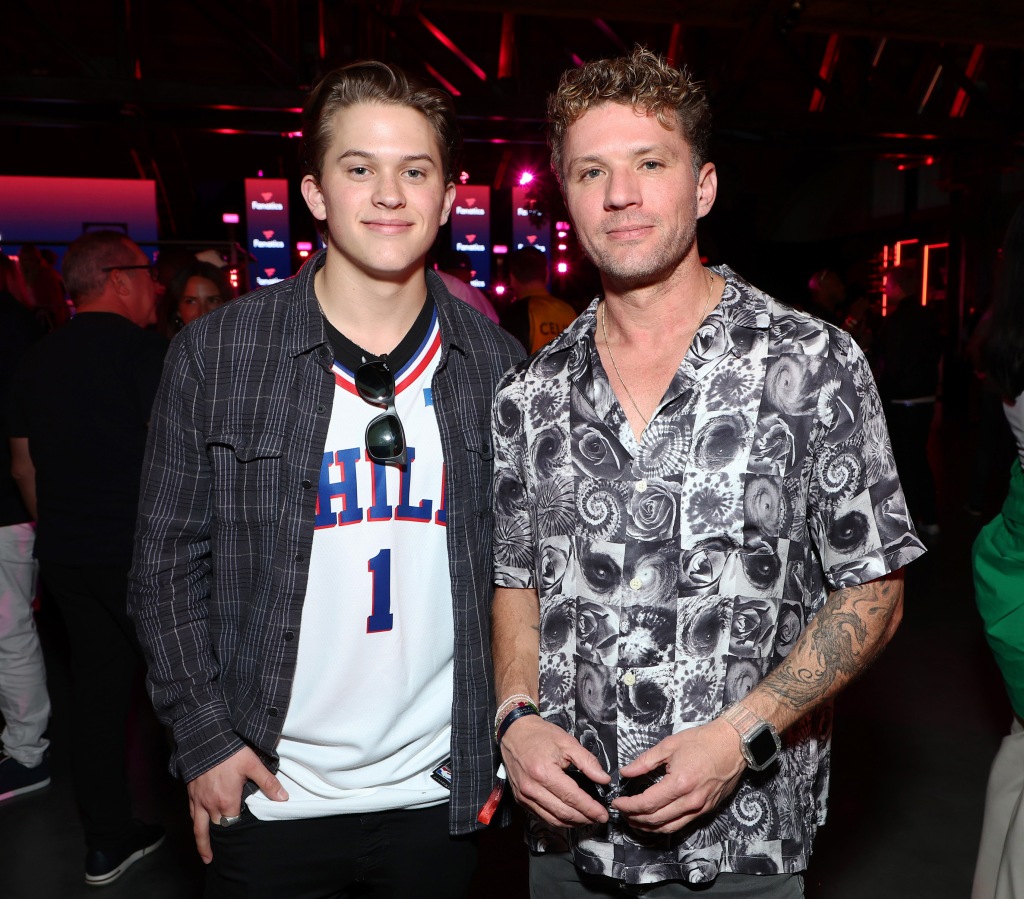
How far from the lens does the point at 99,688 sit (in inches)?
117

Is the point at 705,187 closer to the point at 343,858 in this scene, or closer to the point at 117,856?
the point at 343,858

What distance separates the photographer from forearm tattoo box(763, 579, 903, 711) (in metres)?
1.35

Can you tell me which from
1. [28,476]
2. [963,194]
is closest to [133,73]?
[28,476]

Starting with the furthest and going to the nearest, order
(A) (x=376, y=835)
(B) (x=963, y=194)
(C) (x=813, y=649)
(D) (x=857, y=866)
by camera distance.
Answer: (B) (x=963, y=194) → (D) (x=857, y=866) → (A) (x=376, y=835) → (C) (x=813, y=649)

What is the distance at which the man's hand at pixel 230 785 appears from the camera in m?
1.50

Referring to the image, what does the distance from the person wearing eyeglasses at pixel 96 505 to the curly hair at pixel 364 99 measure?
5.10ft

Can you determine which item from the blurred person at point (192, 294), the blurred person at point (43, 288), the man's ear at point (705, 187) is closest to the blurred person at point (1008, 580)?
the man's ear at point (705, 187)

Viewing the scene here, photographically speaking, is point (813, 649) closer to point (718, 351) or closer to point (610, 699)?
point (610, 699)

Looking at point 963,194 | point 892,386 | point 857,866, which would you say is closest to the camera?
point 857,866

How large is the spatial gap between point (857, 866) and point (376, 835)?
6.77ft

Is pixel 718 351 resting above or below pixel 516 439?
above

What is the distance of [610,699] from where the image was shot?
145 centimetres

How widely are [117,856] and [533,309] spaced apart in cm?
326

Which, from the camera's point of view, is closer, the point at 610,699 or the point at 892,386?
the point at 610,699
